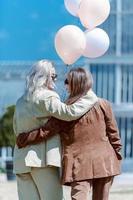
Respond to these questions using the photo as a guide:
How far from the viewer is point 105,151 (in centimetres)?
353

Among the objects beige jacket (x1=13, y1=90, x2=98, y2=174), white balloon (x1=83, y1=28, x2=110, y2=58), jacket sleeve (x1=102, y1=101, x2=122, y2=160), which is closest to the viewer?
beige jacket (x1=13, y1=90, x2=98, y2=174)

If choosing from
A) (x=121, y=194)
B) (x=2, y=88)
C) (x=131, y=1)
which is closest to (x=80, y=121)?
(x=121, y=194)

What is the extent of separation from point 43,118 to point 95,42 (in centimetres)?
99

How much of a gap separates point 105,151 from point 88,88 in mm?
365

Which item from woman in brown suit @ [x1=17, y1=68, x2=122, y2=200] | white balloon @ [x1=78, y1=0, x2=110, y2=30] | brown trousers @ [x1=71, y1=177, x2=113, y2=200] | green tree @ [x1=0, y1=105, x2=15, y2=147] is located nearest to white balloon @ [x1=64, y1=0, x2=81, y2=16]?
white balloon @ [x1=78, y1=0, x2=110, y2=30]

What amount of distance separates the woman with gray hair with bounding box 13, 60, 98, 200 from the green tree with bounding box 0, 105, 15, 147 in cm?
1180

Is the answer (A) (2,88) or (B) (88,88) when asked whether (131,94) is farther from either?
(B) (88,88)

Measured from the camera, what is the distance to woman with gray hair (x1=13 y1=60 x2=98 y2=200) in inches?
135

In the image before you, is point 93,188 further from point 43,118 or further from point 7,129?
point 7,129

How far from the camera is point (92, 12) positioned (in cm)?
424

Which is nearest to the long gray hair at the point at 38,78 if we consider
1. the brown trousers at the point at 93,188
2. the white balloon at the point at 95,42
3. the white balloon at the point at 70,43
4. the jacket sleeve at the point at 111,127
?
the jacket sleeve at the point at 111,127

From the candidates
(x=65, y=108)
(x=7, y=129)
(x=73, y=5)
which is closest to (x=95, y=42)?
(x=73, y=5)

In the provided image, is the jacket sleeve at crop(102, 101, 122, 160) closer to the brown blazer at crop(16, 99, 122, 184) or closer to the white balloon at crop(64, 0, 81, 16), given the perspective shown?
the brown blazer at crop(16, 99, 122, 184)

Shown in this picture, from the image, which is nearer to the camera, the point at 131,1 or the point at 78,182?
the point at 78,182
